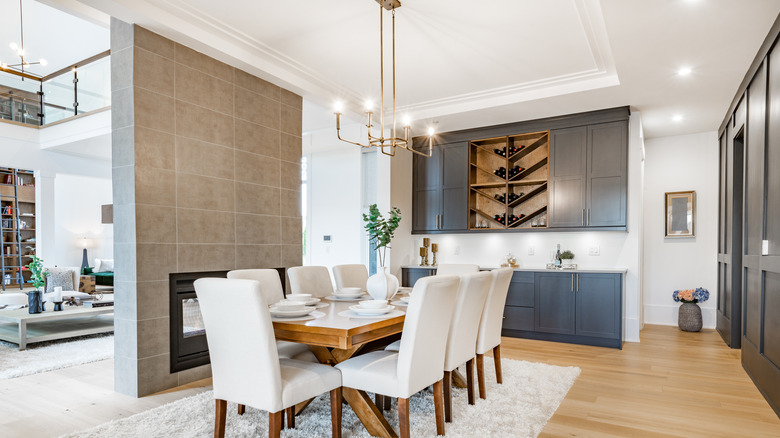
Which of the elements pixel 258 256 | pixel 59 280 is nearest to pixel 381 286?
pixel 258 256

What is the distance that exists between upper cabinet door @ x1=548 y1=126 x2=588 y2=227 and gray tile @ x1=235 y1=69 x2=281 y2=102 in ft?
10.5

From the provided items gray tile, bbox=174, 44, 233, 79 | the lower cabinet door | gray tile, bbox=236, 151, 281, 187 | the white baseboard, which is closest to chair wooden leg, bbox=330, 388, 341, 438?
gray tile, bbox=236, 151, 281, 187

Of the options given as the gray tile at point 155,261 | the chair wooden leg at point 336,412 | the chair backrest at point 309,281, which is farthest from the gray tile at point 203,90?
the chair wooden leg at point 336,412

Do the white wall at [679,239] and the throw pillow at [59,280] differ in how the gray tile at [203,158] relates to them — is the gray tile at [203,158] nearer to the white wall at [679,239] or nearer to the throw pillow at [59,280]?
the throw pillow at [59,280]

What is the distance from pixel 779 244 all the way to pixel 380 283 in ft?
8.27

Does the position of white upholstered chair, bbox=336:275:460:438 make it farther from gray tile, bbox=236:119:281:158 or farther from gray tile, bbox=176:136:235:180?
gray tile, bbox=236:119:281:158

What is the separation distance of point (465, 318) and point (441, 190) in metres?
3.59

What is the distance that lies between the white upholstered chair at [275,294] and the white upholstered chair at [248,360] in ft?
1.26

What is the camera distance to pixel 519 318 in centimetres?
→ 537

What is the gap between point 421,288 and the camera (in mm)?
2258

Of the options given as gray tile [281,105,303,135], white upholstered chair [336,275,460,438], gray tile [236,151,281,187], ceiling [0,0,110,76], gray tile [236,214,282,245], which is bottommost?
white upholstered chair [336,275,460,438]

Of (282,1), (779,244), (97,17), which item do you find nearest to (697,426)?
(779,244)

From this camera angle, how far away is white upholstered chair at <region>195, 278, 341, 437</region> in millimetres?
2061

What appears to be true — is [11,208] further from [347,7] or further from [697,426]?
[697,426]
